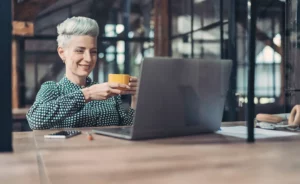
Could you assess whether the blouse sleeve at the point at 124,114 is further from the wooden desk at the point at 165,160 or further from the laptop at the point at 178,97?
the wooden desk at the point at 165,160

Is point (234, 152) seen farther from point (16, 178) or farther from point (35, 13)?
point (35, 13)

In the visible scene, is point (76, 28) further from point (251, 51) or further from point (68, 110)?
point (251, 51)

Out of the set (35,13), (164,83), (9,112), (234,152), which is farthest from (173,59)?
(35,13)

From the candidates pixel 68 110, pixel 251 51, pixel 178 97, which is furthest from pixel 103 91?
pixel 251 51

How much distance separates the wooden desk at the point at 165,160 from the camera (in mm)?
595

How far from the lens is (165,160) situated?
73 cm

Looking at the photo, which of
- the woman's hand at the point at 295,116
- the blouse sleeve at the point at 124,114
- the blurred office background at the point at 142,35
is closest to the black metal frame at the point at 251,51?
the woman's hand at the point at 295,116

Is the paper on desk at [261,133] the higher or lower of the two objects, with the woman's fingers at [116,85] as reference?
lower

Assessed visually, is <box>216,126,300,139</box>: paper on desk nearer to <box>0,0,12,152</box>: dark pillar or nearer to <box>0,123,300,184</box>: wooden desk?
<box>0,123,300,184</box>: wooden desk

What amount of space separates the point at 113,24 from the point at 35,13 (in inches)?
37.8

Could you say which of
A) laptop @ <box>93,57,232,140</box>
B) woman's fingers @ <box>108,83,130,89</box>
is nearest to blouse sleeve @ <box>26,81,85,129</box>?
woman's fingers @ <box>108,83,130,89</box>

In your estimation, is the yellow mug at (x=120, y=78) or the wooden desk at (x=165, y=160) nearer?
the wooden desk at (x=165, y=160)

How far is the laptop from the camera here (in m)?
0.95

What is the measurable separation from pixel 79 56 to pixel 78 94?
33 cm
